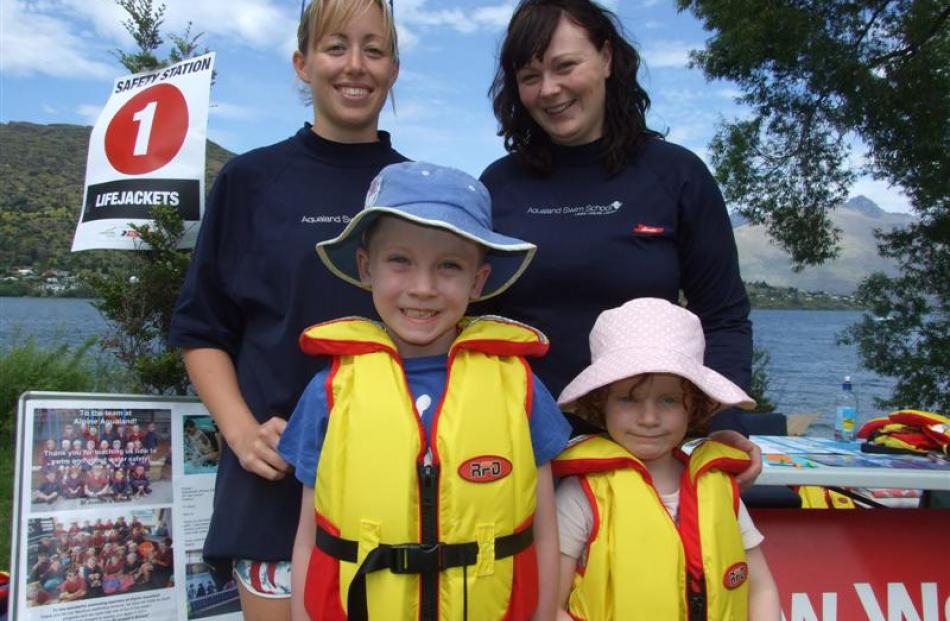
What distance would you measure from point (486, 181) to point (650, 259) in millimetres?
630

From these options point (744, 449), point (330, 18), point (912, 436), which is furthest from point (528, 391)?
point (912, 436)

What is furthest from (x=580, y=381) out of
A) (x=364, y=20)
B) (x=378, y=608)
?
(x=364, y=20)

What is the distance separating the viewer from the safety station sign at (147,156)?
10.1 ft

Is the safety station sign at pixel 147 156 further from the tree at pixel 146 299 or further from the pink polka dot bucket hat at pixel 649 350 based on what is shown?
the pink polka dot bucket hat at pixel 649 350

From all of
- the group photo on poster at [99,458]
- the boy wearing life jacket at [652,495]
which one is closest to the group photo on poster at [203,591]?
the group photo on poster at [99,458]

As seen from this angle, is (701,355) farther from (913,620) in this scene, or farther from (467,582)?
(913,620)

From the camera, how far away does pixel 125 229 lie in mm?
3107

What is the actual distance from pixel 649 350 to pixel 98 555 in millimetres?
2067

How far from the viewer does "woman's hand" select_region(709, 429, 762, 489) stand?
84.9 inches

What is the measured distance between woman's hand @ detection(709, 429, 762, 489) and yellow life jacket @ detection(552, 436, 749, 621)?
0.08 metres

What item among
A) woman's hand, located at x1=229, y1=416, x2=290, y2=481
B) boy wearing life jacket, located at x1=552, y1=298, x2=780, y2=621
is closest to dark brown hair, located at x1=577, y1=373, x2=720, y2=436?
boy wearing life jacket, located at x1=552, y1=298, x2=780, y2=621

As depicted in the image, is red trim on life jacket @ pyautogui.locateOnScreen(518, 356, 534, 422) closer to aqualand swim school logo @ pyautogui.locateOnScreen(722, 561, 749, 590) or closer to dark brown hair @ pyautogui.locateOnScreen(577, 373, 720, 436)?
dark brown hair @ pyautogui.locateOnScreen(577, 373, 720, 436)

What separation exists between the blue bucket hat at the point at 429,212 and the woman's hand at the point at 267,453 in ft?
1.38

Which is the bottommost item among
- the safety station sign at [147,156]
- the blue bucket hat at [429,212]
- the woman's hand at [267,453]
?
the woman's hand at [267,453]
